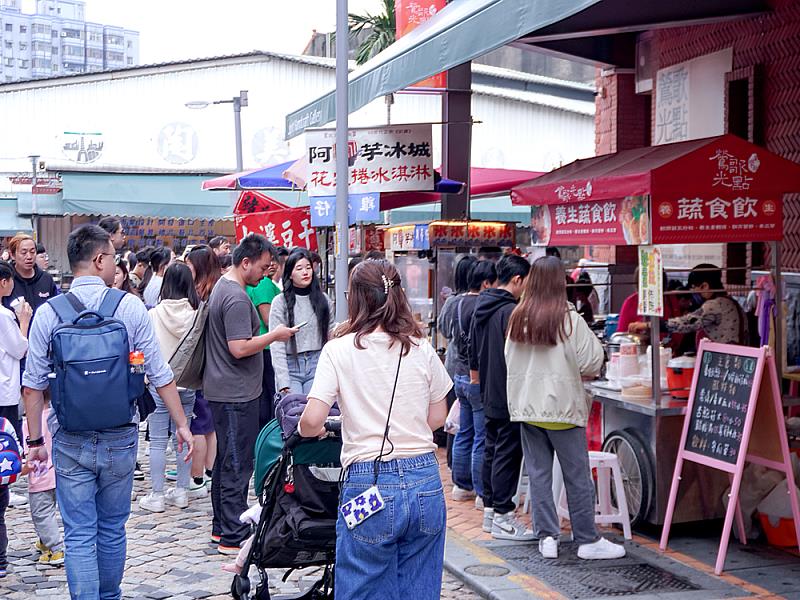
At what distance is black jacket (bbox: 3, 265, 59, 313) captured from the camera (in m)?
9.47

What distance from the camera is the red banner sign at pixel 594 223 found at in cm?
676

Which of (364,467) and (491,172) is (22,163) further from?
(364,467)

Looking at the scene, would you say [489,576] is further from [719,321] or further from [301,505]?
[719,321]

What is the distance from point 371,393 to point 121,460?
162 cm

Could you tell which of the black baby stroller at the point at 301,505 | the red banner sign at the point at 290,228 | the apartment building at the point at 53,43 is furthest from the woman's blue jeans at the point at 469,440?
the apartment building at the point at 53,43

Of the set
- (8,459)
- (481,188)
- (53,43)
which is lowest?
(8,459)

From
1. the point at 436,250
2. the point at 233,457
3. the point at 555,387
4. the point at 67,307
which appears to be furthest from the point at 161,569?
the point at 436,250

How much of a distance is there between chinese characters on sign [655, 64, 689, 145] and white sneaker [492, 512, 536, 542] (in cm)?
653

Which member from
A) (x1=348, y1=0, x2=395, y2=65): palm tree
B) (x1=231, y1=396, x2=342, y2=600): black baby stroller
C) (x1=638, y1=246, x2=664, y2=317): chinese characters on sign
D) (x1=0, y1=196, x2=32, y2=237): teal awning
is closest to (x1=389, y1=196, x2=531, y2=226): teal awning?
(x1=348, y1=0, x2=395, y2=65): palm tree

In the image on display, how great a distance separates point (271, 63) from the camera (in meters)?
29.8

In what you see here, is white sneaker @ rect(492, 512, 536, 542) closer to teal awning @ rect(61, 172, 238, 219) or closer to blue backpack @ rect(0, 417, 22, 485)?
→ blue backpack @ rect(0, 417, 22, 485)

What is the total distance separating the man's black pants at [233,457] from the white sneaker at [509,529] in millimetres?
1802

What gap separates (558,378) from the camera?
656 cm

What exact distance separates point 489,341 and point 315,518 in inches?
111
